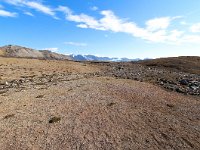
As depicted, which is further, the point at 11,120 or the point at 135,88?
the point at 135,88

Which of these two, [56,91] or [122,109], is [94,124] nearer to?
[122,109]

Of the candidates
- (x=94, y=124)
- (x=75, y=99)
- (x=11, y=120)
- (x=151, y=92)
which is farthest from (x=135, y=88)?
(x=11, y=120)

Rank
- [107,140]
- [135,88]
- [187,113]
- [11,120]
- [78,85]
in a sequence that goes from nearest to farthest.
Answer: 1. [107,140]
2. [11,120]
3. [187,113]
4. [135,88]
5. [78,85]

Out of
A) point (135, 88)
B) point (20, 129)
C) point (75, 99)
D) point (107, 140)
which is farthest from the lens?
point (135, 88)

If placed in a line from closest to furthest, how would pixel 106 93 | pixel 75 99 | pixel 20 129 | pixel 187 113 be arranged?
pixel 20 129
pixel 187 113
pixel 75 99
pixel 106 93

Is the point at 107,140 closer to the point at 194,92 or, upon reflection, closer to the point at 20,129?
the point at 20,129

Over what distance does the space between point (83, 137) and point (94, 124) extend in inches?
121

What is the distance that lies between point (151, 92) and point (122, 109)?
1023 centimetres

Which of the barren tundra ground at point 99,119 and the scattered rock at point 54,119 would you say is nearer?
the barren tundra ground at point 99,119

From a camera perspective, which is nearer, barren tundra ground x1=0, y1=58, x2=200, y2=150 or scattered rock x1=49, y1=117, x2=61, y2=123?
barren tundra ground x1=0, y1=58, x2=200, y2=150

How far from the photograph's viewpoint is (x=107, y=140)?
2227 cm

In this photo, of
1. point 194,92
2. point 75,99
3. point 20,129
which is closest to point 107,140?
point 20,129

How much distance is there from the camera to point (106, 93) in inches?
1519

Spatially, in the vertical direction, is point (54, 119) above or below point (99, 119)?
below
